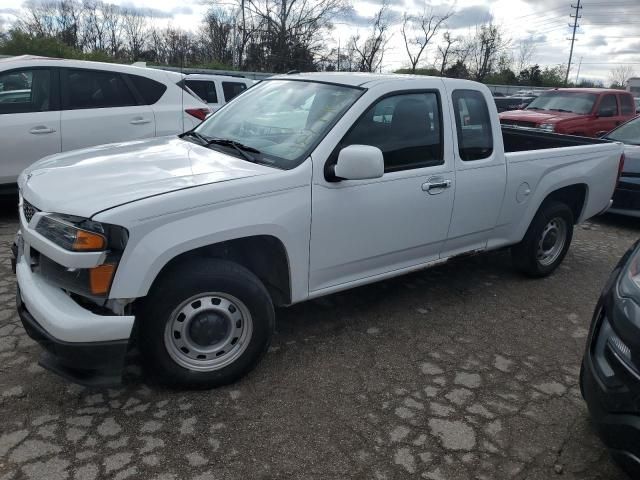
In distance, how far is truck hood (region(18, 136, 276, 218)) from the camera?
274 cm

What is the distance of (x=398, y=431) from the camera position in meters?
2.87

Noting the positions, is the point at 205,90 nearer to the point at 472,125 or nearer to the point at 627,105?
the point at 472,125

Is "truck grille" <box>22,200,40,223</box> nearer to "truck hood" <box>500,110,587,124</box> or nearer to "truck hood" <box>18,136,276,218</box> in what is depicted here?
"truck hood" <box>18,136,276,218</box>

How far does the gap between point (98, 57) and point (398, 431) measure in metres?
26.8

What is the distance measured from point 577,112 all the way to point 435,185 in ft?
32.4

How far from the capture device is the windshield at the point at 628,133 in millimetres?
8211

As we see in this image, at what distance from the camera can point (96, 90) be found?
6250mm

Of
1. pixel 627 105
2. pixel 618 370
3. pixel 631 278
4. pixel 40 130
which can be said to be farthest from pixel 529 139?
pixel 627 105

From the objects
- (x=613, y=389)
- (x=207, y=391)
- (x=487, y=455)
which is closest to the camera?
(x=613, y=389)

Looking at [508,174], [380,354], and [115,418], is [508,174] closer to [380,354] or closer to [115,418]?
[380,354]

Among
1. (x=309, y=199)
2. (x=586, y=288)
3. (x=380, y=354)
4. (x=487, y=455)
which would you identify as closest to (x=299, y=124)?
(x=309, y=199)

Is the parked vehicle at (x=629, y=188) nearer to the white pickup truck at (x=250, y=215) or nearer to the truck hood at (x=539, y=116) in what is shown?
the white pickup truck at (x=250, y=215)

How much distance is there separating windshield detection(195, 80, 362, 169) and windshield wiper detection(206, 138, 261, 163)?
0.16 feet

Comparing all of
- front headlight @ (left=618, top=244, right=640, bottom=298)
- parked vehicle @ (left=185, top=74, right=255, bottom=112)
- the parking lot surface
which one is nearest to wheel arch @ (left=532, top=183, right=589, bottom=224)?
the parking lot surface
